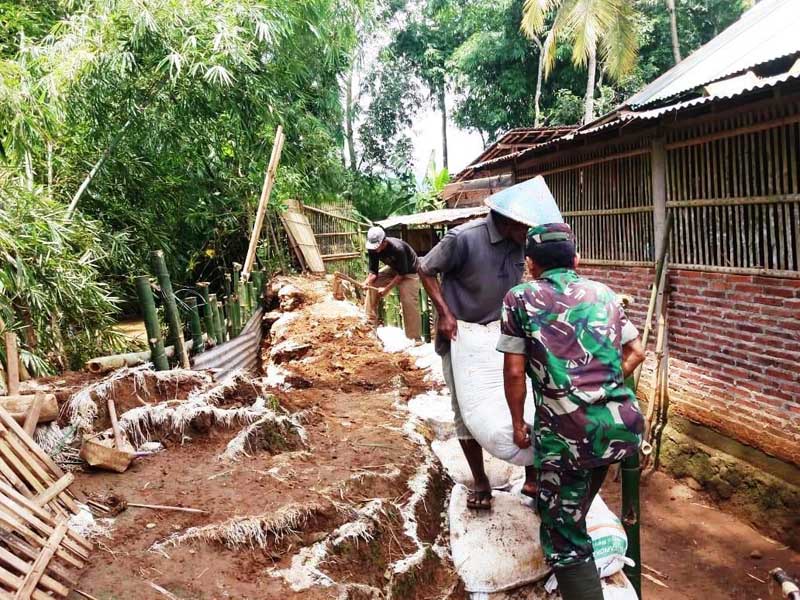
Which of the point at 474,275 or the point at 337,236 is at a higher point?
the point at 337,236

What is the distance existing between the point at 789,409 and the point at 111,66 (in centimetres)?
614

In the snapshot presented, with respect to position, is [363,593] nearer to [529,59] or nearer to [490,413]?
[490,413]

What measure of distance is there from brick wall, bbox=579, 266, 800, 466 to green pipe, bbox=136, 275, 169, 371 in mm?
4437

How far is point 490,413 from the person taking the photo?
9.21 feet

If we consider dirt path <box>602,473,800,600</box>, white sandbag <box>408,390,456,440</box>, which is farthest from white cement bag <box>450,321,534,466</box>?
dirt path <box>602,473,800,600</box>

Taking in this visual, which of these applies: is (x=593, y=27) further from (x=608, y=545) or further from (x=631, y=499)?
(x=631, y=499)

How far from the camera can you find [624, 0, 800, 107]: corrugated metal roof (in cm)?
Answer: 500

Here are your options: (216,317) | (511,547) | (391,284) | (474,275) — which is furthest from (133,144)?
(511,547)

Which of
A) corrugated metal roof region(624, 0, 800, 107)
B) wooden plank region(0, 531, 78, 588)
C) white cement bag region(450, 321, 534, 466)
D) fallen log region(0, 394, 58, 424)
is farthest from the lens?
corrugated metal roof region(624, 0, 800, 107)

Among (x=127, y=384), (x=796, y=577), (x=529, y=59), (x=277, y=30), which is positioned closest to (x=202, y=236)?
(x=277, y=30)

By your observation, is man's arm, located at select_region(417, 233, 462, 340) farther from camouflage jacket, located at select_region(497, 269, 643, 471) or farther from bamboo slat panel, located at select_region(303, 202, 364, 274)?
bamboo slat panel, located at select_region(303, 202, 364, 274)

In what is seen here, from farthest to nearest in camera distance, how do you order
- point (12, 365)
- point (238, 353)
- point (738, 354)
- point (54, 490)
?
point (238, 353) → point (738, 354) → point (12, 365) → point (54, 490)

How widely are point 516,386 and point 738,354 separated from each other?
3.38 m

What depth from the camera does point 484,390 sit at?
291 cm
